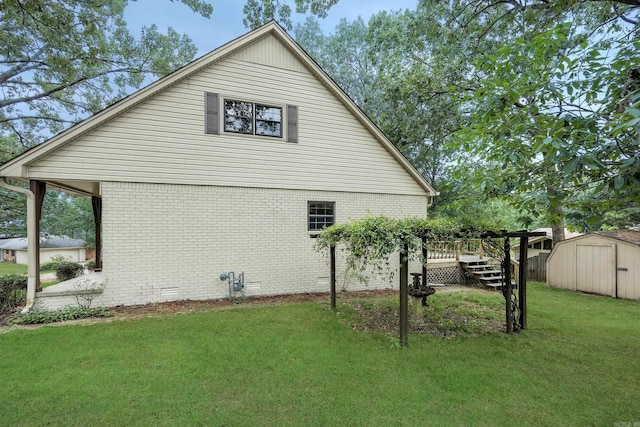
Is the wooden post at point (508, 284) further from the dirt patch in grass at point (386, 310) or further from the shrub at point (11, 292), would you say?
the shrub at point (11, 292)

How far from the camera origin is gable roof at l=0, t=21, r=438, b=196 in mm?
6543

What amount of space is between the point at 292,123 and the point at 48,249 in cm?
3028

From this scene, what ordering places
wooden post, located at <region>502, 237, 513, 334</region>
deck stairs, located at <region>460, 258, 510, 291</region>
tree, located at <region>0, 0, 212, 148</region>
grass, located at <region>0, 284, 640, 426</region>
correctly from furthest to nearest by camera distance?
tree, located at <region>0, 0, 212, 148</region> < deck stairs, located at <region>460, 258, 510, 291</region> < wooden post, located at <region>502, 237, 513, 334</region> < grass, located at <region>0, 284, 640, 426</region>

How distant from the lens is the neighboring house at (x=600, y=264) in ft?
29.7

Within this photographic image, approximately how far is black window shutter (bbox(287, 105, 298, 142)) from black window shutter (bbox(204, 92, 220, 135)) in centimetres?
199

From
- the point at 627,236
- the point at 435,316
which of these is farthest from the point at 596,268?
the point at 435,316

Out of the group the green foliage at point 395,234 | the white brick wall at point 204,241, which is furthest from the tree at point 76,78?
the green foliage at point 395,234

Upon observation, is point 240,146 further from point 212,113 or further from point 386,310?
point 386,310

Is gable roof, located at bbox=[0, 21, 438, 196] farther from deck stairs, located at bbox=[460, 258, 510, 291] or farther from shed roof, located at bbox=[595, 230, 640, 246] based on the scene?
shed roof, located at bbox=[595, 230, 640, 246]

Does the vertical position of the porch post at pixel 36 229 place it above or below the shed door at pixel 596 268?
above

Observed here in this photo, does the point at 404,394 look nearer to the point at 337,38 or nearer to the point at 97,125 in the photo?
the point at 97,125

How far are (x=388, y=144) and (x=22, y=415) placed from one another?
9.87 metres

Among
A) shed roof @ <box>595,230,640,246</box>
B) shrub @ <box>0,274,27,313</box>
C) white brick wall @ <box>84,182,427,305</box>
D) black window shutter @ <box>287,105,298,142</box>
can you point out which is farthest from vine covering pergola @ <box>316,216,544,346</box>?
shrub @ <box>0,274,27,313</box>

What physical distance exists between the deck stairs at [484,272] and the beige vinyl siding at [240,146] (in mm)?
4004
